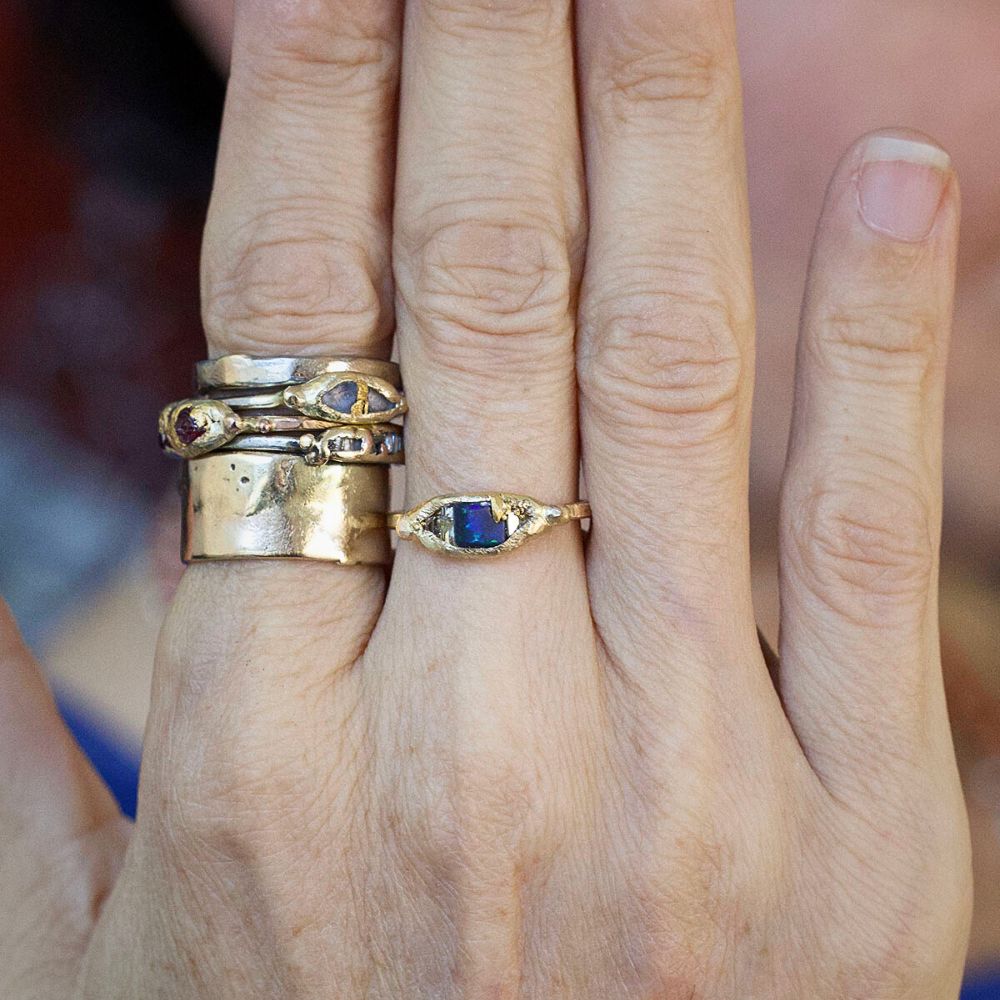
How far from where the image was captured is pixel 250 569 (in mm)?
881

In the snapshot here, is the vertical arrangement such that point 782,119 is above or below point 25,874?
above

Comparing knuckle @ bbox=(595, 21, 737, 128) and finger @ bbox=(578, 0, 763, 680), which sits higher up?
knuckle @ bbox=(595, 21, 737, 128)

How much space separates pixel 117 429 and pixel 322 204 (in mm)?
787

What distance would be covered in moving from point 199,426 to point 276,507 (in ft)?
0.31

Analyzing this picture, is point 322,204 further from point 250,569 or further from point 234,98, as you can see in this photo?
point 250,569

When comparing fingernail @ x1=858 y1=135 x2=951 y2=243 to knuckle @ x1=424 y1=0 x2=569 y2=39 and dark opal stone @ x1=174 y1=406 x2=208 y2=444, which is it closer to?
knuckle @ x1=424 y1=0 x2=569 y2=39

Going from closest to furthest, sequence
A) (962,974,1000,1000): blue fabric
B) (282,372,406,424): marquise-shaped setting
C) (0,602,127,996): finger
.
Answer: (282,372,406,424): marquise-shaped setting < (0,602,127,996): finger < (962,974,1000,1000): blue fabric

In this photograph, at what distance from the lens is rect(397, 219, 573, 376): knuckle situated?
868 millimetres

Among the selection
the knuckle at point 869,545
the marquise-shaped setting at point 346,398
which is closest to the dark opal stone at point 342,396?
the marquise-shaped setting at point 346,398

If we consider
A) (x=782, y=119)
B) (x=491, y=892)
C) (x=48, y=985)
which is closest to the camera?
(x=491, y=892)

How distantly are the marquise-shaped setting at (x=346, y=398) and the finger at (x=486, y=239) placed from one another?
0.03 m

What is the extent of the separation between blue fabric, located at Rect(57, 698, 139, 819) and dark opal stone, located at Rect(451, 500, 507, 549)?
901 mm

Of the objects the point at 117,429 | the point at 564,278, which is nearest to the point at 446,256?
the point at 564,278

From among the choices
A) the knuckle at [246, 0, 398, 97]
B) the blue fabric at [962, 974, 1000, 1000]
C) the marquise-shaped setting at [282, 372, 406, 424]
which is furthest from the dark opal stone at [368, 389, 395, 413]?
the blue fabric at [962, 974, 1000, 1000]
